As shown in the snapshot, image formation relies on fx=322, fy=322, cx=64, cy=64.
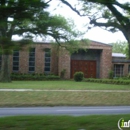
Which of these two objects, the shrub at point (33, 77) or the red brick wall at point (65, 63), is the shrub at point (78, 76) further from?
the red brick wall at point (65, 63)

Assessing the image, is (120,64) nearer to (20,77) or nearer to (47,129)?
(20,77)

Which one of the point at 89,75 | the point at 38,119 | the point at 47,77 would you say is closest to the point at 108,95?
the point at 38,119

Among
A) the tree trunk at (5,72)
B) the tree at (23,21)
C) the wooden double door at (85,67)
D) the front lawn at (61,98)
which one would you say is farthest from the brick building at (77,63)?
the tree at (23,21)

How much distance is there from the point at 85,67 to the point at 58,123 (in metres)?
41.6

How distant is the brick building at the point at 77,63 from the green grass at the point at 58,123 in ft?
122

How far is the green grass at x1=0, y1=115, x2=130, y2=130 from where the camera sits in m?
6.57

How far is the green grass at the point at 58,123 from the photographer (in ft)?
21.6

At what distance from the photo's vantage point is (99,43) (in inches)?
1873

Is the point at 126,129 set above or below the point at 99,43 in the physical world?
below

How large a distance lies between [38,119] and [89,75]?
41.7 meters

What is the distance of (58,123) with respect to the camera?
22.8ft

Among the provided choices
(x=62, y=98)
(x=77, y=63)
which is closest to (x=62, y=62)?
(x=77, y=63)

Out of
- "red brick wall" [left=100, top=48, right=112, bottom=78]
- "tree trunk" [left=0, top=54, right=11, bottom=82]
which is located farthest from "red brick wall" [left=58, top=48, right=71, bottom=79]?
"tree trunk" [left=0, top=54, right=11, bottom=82]

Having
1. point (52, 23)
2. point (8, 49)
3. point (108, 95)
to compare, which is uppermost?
point (52, 23)
